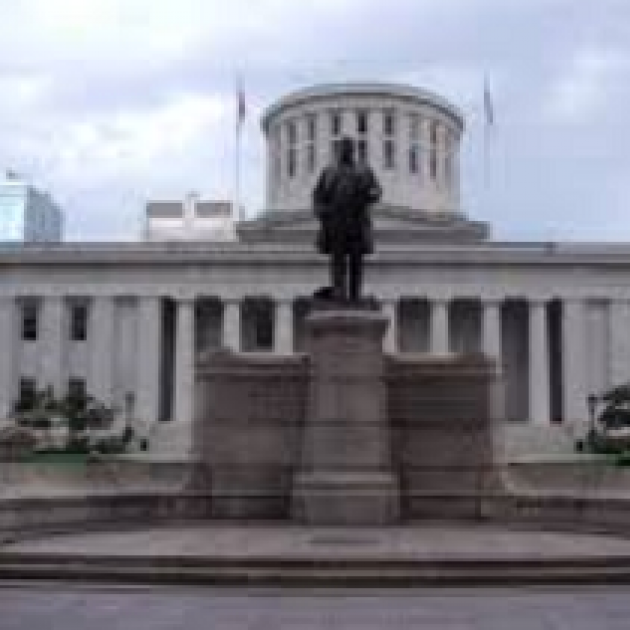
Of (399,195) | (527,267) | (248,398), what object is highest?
(399,195)

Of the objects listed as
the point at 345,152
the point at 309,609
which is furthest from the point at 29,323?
the point at 309,609

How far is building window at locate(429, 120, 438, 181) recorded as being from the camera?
101m

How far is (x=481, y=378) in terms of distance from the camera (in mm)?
21406

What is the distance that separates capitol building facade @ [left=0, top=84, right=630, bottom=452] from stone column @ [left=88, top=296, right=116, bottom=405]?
87 mm

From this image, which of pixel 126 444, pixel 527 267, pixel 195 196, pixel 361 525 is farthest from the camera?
pixel 195 196

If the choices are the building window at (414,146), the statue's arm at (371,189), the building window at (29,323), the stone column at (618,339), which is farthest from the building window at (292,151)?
the statue's arm at (371,189)

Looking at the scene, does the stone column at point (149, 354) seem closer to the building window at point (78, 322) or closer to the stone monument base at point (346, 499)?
the building window at point (78, 322)

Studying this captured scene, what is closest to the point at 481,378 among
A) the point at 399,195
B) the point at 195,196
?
the point at 399,195

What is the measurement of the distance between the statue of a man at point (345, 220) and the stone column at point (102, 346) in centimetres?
6672

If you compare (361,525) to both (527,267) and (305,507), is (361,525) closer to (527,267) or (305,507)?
(305,507)

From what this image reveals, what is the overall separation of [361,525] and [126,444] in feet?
162

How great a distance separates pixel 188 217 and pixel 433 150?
207 feet

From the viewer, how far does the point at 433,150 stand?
101m

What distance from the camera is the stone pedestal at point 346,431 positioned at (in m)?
20.2
